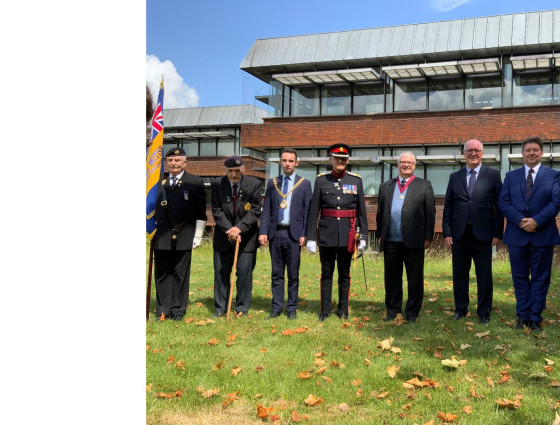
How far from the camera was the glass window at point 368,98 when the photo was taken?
27656 millimetres

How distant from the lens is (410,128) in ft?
86.9

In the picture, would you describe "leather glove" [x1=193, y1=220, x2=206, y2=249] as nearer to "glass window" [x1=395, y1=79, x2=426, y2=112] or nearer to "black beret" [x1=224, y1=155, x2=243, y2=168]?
"black beret" [x1=224, y1=155, x2=243, y2=168]

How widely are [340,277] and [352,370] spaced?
9.78 ft

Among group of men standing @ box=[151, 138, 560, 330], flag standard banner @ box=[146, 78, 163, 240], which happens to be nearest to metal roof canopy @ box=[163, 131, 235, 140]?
group of men standing @ box=[151, 138, 560, 330]

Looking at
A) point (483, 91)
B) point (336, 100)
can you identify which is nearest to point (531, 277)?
point (483, 91)

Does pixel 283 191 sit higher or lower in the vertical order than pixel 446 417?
higher

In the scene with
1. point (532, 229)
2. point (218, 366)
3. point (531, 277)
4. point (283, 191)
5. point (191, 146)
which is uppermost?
point (191, 146)

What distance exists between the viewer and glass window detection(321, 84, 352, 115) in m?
28.2

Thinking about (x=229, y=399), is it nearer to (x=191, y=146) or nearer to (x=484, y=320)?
(x=484, y=320)

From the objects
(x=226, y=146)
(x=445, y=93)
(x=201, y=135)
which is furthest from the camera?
(x=226, y=146)

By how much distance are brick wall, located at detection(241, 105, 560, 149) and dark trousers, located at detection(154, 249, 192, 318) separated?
20.3 meters

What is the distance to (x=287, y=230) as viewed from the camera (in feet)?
26.5

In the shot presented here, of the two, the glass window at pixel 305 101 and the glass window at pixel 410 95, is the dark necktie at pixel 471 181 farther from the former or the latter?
the glass window at pixel 305 101
